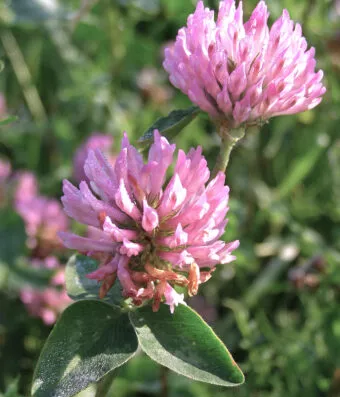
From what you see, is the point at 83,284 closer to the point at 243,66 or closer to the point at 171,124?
the point at 171,124

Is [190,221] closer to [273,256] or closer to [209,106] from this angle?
[209,106]

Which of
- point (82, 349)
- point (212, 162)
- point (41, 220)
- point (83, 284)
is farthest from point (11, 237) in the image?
point (82, 349)

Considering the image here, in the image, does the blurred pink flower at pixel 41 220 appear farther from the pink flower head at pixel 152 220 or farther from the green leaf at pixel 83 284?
the pink flower head at pixel 152 220

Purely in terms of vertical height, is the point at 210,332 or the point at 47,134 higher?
the point at 210,332

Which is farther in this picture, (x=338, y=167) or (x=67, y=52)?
(x=67, y=52)

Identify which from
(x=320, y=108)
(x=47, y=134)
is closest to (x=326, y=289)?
(x=320, y=108)

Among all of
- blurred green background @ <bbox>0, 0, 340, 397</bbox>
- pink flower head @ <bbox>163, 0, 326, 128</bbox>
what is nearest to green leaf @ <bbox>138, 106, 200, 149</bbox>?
pink flower head @ <bbox>163, 0, 326, 128</bbox>
